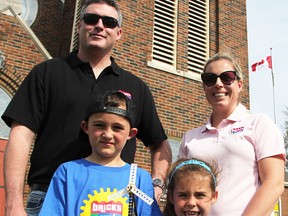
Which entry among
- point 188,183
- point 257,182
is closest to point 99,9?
point 188,183

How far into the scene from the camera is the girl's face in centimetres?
211

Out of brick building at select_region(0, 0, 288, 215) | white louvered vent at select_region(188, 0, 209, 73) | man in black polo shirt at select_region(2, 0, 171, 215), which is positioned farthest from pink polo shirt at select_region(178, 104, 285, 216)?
white louvered vent at select_region(188, 0, 209, 73)

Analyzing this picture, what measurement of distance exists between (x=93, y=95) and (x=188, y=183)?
84cm

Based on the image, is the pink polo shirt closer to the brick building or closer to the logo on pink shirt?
the logo on pink shirt

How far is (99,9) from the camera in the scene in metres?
2.59

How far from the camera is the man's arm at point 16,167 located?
202 centimetres

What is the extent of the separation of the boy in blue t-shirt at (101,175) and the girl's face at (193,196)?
0.14m

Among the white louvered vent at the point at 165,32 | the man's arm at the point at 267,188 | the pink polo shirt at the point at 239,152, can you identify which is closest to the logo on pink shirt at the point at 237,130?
the pink polo shirt at the point at 239,152

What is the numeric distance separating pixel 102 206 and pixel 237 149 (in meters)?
0.94

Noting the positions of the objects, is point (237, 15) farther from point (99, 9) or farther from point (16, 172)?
point (16, 172)

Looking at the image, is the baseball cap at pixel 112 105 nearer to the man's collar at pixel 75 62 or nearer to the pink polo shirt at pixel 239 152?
the man's collar at pixel 75 62

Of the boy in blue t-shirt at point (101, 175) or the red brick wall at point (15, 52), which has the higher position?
the red brick wall at point (15, 52)

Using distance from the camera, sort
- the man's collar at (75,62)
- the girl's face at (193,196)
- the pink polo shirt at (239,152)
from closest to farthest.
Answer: the girl's face at (193,196), the pink polo shirt at (239,152), the man's collar at (75,62)

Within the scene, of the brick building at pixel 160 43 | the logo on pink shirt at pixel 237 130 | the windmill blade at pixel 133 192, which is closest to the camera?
the windmill blade at pixel 133 192
